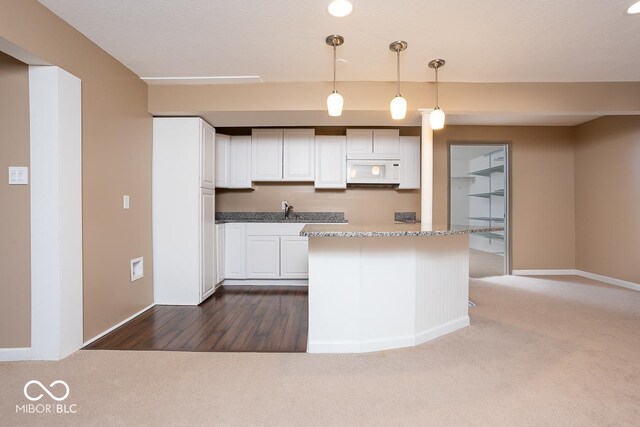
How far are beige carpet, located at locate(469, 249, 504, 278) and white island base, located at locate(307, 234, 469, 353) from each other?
9.65ft

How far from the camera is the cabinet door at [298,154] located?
412 centimetres

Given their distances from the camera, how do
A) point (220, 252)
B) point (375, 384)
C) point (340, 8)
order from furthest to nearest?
point (220, 252) < point (340, 8) < point (375, 384)

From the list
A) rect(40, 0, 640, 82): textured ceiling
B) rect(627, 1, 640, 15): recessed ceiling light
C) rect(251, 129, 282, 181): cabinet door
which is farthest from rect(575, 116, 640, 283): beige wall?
rect(251, 129, 282, 181): cabinet door

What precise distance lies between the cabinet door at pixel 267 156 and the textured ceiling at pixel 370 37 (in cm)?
118

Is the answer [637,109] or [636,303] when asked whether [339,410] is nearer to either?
[636,303]

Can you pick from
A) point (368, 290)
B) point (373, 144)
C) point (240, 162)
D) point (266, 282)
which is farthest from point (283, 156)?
point (368, 290)

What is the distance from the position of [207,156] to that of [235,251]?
1302 mm

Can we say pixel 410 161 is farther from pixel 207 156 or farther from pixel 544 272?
pixel 544 272

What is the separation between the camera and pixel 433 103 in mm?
3084

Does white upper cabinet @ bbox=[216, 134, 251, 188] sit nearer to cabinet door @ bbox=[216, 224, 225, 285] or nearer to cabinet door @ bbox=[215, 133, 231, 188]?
cabinet door @ bbox=[215, 133, 231, 188]

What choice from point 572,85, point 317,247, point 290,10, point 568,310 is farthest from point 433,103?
point 568,310

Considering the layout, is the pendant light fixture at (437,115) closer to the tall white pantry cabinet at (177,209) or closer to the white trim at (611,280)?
the tall white pantry cabinet at (177,209)

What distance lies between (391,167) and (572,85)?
2066mm

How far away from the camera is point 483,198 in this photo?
21.9 feet
